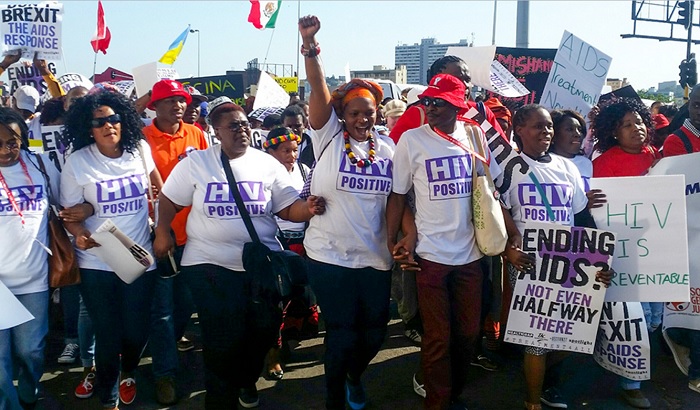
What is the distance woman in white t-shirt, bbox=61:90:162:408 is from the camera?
138 inches

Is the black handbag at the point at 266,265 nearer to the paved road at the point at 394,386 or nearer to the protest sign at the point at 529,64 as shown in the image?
the paved road at the point at 394,386

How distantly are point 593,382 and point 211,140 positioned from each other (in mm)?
3810

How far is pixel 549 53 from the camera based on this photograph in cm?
686

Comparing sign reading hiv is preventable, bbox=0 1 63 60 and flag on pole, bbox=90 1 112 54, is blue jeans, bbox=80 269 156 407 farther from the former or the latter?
flag on pole, bbox=90 1 112 54

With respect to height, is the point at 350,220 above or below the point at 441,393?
above

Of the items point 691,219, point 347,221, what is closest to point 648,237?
point 691,219

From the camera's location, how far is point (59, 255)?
11.3 ft

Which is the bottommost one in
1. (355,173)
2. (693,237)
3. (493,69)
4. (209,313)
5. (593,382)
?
(593,382)

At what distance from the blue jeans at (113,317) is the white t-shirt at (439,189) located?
66.0 inches

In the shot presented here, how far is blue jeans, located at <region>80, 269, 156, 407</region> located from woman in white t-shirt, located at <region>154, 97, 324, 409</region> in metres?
0.39

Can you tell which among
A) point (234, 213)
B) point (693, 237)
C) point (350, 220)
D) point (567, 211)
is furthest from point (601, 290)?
point (234, 213)

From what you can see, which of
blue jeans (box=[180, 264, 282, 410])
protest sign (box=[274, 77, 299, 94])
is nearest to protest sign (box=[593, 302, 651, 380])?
blue jeans (box=[180, 264, 282, 410])

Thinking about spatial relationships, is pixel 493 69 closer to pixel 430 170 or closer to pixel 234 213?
pixel 430 170

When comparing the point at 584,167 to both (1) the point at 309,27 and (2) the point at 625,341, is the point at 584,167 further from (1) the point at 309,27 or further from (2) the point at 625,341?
(1) the point at 309,27
